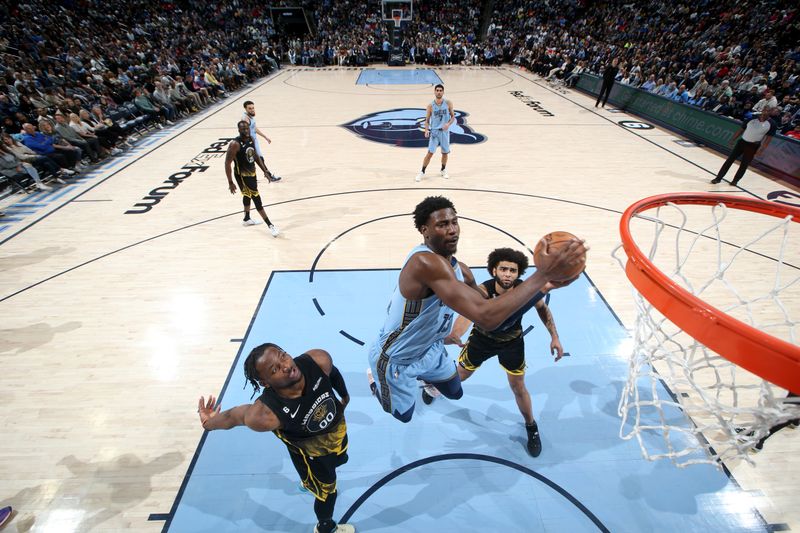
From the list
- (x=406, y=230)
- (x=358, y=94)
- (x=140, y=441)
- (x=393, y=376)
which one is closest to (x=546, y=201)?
(x=406, y=230)

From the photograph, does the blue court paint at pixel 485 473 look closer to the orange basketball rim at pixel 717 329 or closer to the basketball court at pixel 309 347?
the basketball court at pixel 309 347

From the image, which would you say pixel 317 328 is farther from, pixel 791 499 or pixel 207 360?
pixel 791 499

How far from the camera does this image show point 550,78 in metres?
19.2

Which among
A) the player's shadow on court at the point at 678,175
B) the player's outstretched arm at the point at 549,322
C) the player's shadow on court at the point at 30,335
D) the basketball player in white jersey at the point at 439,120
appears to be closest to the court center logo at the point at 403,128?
the basketball player in white jersey at the point at 439,120

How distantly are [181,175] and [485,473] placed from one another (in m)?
8.64

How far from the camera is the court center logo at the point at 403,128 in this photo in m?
11.0

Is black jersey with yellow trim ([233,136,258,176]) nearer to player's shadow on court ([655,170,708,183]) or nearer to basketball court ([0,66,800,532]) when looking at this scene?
basketball court ([0,66,800,532])

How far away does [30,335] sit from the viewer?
464 cm

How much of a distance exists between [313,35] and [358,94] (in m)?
15.8

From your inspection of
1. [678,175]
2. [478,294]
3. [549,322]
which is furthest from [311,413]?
[678,175]

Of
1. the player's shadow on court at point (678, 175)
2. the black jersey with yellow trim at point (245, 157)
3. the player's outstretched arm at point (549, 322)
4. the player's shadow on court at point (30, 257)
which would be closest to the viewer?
the player's outstretched arm at point (549, 322)

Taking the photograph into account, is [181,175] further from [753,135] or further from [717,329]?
[753,135]

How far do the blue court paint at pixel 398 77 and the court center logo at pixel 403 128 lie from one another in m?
6.02

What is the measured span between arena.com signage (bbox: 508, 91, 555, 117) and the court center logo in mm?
2571
